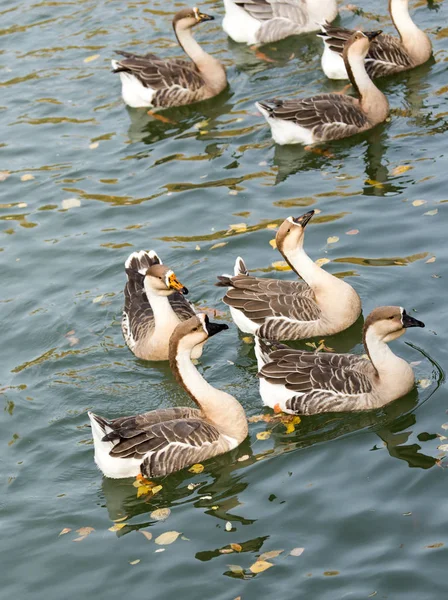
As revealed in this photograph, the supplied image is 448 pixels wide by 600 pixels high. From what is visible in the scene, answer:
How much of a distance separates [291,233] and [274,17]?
9.10m

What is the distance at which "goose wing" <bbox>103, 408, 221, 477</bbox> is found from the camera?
10.6 meters

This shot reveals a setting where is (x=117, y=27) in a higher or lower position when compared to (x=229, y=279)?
higher

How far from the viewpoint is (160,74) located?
A: 18656 millimetres

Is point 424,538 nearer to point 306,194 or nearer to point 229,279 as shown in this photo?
point 229,279

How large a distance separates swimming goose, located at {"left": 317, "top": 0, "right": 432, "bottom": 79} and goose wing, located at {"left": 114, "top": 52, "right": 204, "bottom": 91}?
2.36 m

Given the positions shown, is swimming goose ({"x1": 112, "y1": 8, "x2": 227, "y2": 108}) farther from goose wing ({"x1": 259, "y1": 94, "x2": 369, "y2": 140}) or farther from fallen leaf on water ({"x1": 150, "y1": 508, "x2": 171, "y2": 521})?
fallen leaf on water ({"x1": 150, "y1": 508, "x2": 171, "y2": 521})

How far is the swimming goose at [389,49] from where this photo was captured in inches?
718

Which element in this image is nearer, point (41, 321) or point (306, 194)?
point (41, 321)

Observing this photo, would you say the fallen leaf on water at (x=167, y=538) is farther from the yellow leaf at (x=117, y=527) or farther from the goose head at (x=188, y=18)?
the goose head at (x=188, y=18)

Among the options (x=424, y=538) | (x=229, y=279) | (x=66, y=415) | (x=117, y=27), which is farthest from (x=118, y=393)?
(x=117, y=27)

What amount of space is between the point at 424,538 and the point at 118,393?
14.4ft

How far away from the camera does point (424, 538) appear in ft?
30.5

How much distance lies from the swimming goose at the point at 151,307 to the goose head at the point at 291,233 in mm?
1391

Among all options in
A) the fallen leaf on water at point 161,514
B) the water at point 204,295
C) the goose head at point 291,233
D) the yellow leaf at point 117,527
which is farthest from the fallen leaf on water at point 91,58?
the yellow leaf at point 117,527
